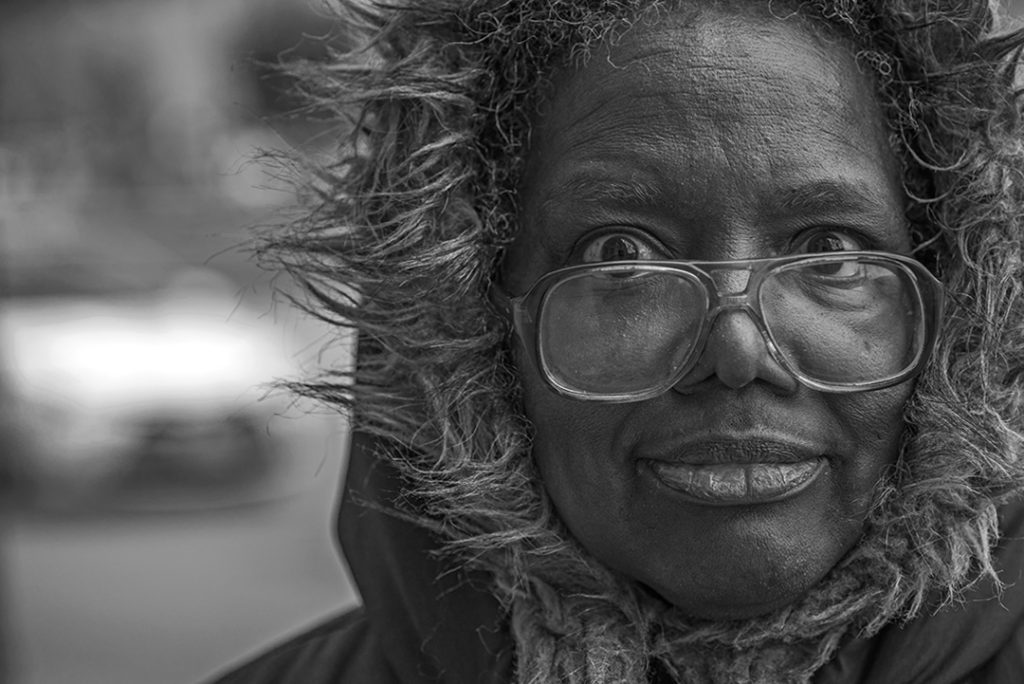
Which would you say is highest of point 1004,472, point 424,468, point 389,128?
point 389,128

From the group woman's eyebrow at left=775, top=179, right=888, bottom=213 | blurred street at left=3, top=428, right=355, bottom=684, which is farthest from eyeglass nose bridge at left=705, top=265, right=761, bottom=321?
blurred street at left=3, top=428, right=355, bottom=684

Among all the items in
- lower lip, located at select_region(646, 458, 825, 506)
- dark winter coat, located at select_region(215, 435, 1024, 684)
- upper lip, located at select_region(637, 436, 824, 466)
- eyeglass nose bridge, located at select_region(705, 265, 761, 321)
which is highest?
eyeglass nose bridge, located at select_region(705, 265, 761, 321)

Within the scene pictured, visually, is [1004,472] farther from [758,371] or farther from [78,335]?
[78,335]

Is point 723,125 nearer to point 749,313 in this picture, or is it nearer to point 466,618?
point 749,313

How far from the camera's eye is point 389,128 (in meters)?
1.88

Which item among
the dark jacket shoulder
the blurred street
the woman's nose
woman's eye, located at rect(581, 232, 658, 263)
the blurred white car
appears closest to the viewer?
the woman's nose

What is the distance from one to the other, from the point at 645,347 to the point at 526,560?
1.18ft

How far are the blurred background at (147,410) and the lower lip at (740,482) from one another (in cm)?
207

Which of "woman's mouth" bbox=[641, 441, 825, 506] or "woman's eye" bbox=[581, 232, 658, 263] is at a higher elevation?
"woman's eye" bbox=[581, 232, 658, 263]

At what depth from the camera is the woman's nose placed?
5.07ft

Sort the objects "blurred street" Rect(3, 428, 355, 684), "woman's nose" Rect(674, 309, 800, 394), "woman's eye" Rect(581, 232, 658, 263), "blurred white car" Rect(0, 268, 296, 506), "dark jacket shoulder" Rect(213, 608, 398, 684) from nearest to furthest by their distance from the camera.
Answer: "woman's nose" Rect(674, 309, 800, 394) < "woman's eye" Rect(581, 232, 658, 263) < "dark jacket shoulder" Rect(213, 608, 398, 684) < "blurred street" Rect(3, 428, 355, 684) < "blurred white car" Rect(0, 268, 296, 506)

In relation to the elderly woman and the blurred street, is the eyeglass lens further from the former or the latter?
the blurred street

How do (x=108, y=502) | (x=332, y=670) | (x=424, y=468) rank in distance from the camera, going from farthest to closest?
1. (x=108, y=502)
2. (x=332, y=670)
3. (x=424, y=468)

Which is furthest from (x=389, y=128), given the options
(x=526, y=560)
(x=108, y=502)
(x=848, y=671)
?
(x=108, y=502)
